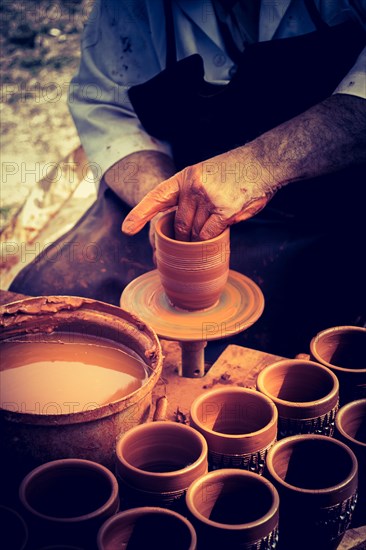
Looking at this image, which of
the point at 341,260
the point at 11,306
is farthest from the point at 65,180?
the point at 11,306

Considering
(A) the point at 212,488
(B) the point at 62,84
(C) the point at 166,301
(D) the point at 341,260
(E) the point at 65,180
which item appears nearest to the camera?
(A) the point at 212,488

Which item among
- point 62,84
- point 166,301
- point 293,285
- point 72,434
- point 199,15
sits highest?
point 199,15

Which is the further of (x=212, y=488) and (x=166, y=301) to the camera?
(x=166, y=301)

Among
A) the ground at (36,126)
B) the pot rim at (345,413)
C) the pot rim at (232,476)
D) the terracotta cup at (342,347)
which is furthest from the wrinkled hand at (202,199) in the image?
the ground at (36,126)

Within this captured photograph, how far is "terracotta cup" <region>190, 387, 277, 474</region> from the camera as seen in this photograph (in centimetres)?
152

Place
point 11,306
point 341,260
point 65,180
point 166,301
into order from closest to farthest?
point 11,306 < point 166,301 < point 341,260 < point 65,180

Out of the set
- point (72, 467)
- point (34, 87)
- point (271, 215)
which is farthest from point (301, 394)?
point (34, 87)

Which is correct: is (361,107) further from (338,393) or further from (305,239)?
(338,393)

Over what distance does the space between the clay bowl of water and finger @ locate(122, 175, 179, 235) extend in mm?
293

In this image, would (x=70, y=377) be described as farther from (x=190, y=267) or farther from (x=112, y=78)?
(x=112, y=78)

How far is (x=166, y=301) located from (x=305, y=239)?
75cm

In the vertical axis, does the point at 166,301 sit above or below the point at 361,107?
below

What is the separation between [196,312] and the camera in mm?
2074

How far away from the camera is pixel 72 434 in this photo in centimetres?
147
